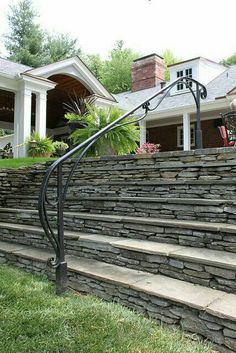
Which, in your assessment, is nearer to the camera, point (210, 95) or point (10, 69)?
point (10, 69)

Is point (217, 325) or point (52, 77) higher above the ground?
point (52, 77)

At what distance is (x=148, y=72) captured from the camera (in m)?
15.4

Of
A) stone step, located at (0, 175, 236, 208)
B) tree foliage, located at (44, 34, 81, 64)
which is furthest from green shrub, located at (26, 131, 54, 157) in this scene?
tree foliage, located at (44, 34, 81, 64)

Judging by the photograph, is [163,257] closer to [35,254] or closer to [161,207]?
[161,207]

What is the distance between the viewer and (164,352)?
5.62ft

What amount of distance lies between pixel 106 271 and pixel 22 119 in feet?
23.3

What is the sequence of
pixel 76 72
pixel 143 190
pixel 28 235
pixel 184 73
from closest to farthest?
pixel 143 190, pixel 28 235, pixel 76 72, pixel 184 73

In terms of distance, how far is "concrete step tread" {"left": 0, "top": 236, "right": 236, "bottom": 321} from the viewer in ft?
6.22

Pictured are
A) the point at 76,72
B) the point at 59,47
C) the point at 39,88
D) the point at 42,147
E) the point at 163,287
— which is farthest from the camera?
the point at 59,47

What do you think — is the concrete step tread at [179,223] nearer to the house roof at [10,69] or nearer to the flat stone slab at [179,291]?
the flat stone slab at [179,291]

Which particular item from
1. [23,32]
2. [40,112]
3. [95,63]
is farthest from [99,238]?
[95,63]

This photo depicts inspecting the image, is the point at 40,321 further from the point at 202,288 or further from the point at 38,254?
the point at 38,254

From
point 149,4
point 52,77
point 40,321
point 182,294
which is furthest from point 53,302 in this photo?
point 52,77

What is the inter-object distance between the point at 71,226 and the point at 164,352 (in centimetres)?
212
